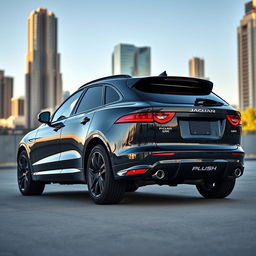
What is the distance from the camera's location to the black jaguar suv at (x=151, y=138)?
7836 millimetres

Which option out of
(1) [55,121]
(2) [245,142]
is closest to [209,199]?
(1) [55,121]

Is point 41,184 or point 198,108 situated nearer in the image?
point 198,108

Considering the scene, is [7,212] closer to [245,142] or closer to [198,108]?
[198,108]

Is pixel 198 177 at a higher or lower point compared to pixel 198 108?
lower

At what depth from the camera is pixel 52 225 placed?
6203 mm

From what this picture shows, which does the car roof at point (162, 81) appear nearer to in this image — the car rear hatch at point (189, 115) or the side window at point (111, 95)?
the car rear hatch at point (189, 115)

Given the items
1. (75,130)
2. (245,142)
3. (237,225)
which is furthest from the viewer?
(245,142)

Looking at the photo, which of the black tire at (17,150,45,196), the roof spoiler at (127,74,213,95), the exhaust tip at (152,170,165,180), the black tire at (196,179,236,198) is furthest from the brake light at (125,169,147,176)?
the black tire at (17,150,45,196)

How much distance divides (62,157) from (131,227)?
3788 mm

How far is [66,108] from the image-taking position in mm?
10102

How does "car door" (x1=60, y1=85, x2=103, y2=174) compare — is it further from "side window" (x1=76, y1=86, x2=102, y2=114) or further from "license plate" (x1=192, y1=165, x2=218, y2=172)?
"license plate" (x1=192, y1=165, x2=218, y2=172)

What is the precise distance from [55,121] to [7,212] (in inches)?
111

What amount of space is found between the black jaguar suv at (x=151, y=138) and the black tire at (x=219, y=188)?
0.02m

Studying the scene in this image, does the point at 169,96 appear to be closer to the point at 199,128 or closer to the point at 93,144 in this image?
the point at 199,128
